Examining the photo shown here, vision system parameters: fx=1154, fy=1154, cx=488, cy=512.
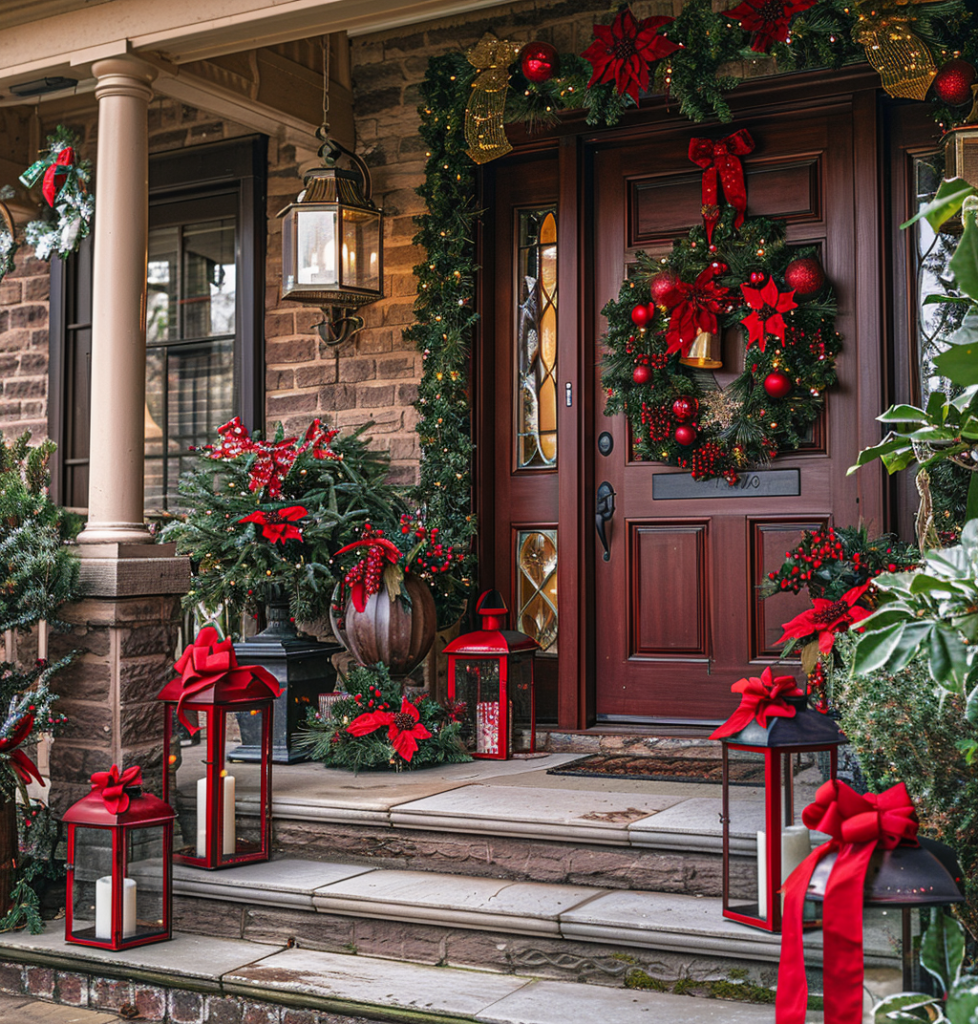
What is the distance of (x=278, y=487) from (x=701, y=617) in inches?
74.2

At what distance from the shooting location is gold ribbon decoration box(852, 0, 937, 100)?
4.34 meters

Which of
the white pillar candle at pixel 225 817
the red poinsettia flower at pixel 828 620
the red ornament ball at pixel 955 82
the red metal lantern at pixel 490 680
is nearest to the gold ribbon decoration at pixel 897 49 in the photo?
the red ornament ball at pixel 955 82

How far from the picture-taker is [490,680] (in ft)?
15.6

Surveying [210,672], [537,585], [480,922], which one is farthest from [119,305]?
[480,922]

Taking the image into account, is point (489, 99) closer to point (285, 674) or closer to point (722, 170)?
point (722, 170)

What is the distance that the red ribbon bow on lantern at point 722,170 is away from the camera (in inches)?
191

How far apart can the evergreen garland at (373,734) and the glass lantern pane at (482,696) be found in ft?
0.40

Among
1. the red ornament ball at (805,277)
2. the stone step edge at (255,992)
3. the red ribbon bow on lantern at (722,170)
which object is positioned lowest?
the stone step edge at (255,992)

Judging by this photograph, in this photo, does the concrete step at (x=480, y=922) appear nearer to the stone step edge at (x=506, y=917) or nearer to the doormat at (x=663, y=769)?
the stone step edge at (x=506, y=917)

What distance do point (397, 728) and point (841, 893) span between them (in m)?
2.97

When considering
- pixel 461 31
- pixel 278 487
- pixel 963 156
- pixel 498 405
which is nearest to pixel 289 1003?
pixel 278 487

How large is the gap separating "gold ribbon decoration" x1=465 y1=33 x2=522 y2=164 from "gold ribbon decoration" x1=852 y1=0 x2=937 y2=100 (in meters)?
1.50

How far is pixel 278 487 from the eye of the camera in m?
4.87

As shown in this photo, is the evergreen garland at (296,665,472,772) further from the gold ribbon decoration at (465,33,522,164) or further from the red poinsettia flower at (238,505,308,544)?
the gold ribbon decoration at (465,33,522,164)
